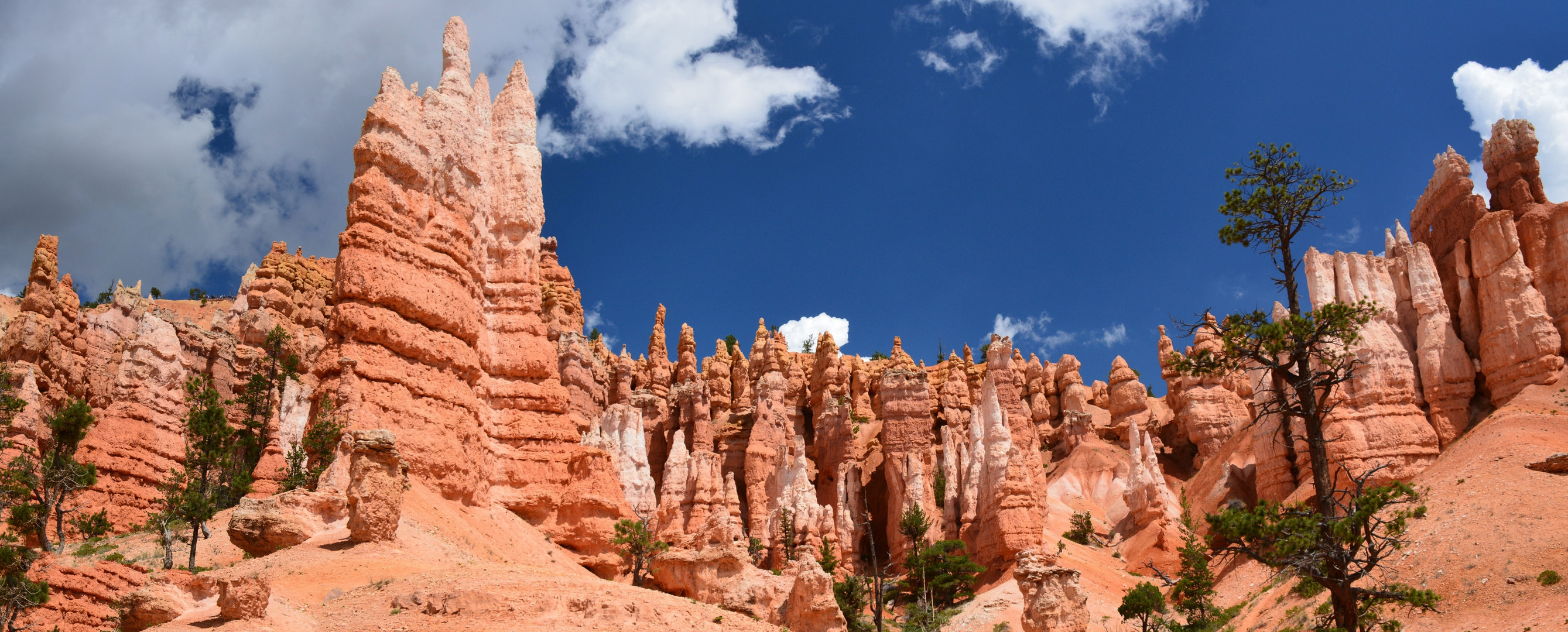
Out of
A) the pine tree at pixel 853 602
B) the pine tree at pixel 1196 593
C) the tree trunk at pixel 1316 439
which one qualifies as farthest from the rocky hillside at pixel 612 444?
the pine tree at pixel 853 602

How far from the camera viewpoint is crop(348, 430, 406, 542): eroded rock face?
62.5ft

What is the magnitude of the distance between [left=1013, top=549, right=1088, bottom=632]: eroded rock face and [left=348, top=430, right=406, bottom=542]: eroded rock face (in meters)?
16.0

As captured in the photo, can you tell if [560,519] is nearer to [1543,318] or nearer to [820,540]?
[820,540]

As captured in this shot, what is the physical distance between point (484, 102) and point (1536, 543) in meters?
33.2

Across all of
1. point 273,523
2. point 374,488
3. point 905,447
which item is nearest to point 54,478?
point 273,523

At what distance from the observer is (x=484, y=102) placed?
33.3 meters

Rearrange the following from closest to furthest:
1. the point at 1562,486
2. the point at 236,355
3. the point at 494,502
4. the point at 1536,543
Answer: the point at 1536,543 < the point at 1562,486 < the point at 494,502 < the point at 236,355

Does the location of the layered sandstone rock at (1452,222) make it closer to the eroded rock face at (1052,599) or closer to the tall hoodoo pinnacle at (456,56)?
the eroded rock face at (1052,599)

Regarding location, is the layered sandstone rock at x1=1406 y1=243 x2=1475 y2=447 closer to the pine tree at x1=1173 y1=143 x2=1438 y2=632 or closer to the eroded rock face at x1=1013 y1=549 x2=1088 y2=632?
the eroded rock face at x1=1013 y1=549 x2=1088 y2=632

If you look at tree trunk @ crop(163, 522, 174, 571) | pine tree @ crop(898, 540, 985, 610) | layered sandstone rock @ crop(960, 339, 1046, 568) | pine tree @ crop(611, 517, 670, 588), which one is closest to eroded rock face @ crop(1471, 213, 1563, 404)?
layered sandstone rock @ crop(960, 339, 1046, 568)

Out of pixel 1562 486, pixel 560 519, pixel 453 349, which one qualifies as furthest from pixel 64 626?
pixel 1562 486

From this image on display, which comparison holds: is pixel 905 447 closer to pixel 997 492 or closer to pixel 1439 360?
pixel 997 492

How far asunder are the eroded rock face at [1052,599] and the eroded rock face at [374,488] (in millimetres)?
16033

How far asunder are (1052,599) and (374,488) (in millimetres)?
17389
